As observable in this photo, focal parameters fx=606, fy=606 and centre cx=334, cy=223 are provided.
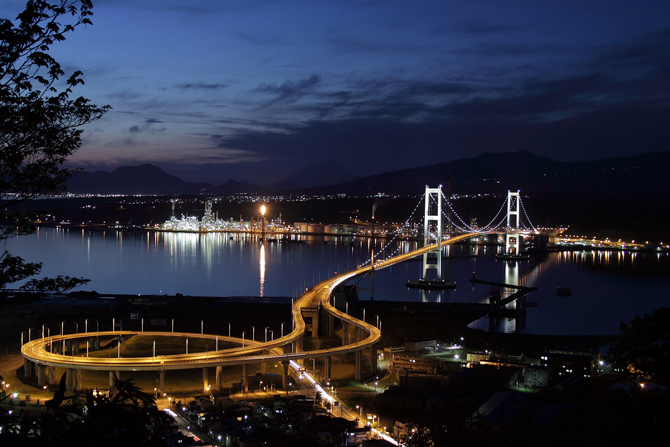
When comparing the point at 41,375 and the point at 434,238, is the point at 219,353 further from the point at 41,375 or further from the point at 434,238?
the point at 434,238

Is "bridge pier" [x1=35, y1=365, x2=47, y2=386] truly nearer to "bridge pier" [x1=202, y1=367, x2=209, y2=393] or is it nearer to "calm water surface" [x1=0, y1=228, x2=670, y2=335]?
"bridge pier" [x1=202, y1=367, x2=209, y2=393]

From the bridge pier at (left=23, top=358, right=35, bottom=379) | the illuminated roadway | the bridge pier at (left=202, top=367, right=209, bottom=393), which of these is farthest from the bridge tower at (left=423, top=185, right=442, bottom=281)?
the bridge pier at (left=23, top=358, right=35, bottom=379)

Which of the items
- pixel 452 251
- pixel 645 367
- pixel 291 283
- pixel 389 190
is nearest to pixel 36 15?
pixel 645 367

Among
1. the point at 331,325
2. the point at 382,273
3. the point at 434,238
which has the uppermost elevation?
the point at 434,238

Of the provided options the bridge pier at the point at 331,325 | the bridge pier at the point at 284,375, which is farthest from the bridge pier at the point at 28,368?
the bridge pier at the point at 331,325

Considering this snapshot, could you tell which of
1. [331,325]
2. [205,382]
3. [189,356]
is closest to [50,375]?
[189,356]

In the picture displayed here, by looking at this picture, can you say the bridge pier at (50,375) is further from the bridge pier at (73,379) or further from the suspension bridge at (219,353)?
the bridge pier at (73,379)

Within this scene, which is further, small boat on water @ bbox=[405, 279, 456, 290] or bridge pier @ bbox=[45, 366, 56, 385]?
small boat on water @ bbox=[405, 279, 456, 290]

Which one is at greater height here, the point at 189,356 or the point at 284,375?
the point at 189,356

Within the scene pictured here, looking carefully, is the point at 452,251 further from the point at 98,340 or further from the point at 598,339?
the point at 98,340

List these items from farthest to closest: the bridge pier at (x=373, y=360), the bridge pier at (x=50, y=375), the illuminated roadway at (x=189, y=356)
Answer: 1. the bridge pier at (x=373, y=360)
2. the bridge pier at (x=50, y=375)
3. the illuminated roadway at (x=189, y=356)
